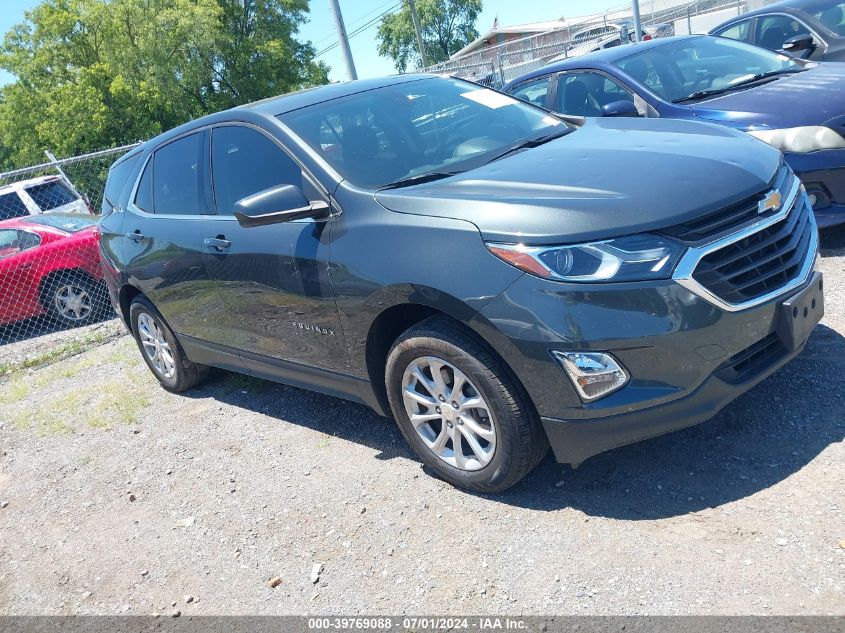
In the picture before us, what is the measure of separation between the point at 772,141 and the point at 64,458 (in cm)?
525

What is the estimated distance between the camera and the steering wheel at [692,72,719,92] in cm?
641

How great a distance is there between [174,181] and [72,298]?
541 centimetres

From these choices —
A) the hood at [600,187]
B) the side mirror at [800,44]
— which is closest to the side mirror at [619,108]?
the hood at [600,187]

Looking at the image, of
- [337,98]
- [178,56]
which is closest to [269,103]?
[337,98]

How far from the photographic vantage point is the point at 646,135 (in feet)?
13.1

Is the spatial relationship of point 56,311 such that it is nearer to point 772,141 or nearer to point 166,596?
point 166,596

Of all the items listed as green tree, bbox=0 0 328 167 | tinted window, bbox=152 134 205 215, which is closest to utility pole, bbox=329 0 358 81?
tinted window, bbox=152 134 205 215

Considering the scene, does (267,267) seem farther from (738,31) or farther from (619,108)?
(738,31)

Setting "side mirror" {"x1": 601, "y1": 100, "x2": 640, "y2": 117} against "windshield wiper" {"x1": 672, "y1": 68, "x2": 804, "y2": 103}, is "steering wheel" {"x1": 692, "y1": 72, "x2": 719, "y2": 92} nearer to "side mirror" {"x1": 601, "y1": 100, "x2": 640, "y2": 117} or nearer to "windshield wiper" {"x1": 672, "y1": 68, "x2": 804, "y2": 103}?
"windshield wiper" {"x1": 672, "y1": 68, "x2": 804, "y2": 103}

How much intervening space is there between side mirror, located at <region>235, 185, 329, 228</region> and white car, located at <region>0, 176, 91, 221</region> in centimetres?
998

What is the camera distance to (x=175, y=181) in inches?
203

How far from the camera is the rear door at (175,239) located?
483 cm

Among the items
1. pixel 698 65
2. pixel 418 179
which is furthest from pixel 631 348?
pixel 698 65

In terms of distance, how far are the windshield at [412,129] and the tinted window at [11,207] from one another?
10143 millimetres
